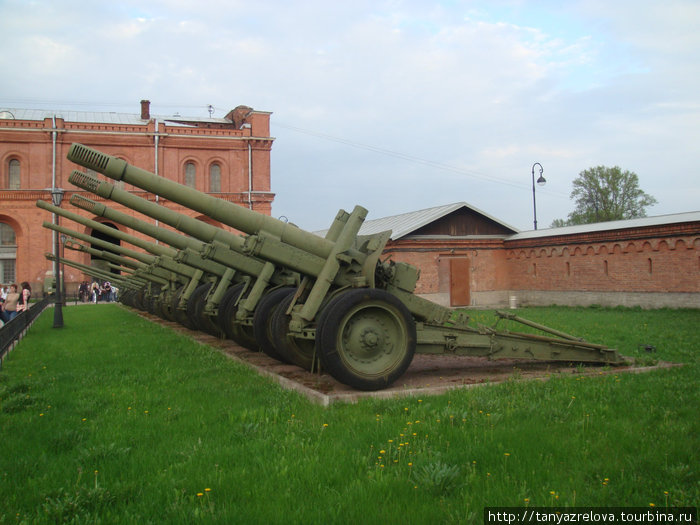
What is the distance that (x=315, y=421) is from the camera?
17.1 ft

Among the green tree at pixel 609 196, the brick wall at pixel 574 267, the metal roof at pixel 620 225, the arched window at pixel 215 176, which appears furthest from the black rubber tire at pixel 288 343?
the green tree at pixel 609 196

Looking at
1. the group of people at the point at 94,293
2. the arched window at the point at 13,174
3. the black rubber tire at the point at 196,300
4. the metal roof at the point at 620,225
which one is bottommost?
the black rubber tire at the point at 196,300

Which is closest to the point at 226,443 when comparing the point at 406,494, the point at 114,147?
the point at 406,494

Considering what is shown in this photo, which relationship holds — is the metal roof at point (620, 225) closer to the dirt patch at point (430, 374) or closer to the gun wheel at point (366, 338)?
the dirt patch at point (430, 374)

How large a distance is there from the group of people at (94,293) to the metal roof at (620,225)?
25.9 metres

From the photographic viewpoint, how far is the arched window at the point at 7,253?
38000 millimetres

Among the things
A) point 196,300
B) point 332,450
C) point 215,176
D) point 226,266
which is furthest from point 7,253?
point 332,450

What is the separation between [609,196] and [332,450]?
5830cm

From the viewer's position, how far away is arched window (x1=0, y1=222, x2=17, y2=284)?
125 ft

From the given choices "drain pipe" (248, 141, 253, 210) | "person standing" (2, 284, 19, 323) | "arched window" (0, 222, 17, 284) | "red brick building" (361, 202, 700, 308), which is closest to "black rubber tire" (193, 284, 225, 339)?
"person standing" (2, 284, 19, 323)

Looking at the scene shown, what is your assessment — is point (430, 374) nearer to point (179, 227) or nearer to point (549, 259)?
point (179, 227)

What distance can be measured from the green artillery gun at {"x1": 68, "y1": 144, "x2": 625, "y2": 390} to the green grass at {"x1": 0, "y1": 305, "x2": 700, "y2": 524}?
0.69 meters

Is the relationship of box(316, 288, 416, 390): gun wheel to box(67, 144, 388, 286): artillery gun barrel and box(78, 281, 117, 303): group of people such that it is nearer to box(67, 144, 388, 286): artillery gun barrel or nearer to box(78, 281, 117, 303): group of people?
box(67, 144, 388, 286): artillery gun barrel

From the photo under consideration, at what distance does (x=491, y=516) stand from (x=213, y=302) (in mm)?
8366
